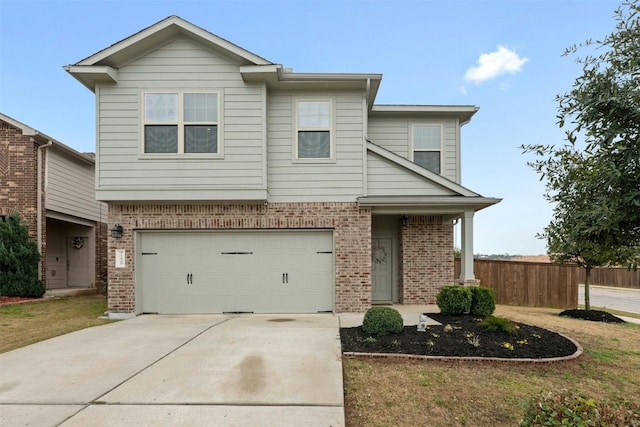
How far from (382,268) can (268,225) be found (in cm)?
403

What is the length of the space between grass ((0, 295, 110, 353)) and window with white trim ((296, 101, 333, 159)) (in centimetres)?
633

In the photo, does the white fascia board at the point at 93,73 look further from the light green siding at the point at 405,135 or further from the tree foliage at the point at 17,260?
the light green siding at the point at 405,135

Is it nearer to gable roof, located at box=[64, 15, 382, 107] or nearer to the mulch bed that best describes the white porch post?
gable roof, located at box=[64, 15, 382, 107]

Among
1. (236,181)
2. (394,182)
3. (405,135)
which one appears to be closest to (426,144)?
(405,135)

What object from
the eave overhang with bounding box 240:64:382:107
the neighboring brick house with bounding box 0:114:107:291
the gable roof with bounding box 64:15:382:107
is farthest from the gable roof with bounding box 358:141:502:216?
the neighboring brick house with bounding box 0:114:107:291

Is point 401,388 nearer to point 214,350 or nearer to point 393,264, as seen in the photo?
point 214,350

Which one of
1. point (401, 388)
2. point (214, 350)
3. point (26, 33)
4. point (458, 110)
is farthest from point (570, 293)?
point (26, 33)

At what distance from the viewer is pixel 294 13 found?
1098cm

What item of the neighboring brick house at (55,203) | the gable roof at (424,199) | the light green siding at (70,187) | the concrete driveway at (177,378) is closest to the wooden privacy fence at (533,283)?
the gable roof at (424,199)

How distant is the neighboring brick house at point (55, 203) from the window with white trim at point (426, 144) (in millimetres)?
12438

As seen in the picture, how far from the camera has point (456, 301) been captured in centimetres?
895

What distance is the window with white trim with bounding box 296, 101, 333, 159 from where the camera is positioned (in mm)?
9688

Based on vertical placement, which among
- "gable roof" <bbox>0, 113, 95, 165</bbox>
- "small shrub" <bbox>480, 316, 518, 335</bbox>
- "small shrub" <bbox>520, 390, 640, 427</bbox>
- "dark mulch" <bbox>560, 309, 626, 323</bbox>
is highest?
"gable roof" <bbox>0, 113, 95, 165</bbox>

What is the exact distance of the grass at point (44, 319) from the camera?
7590 mm
